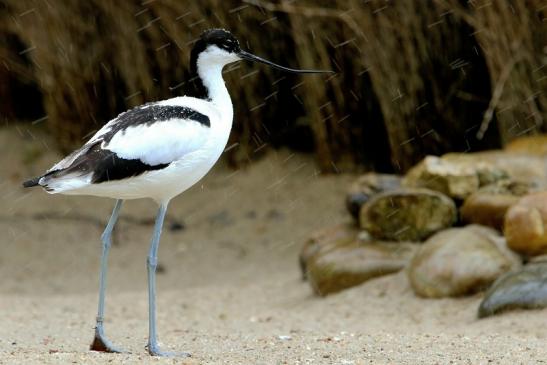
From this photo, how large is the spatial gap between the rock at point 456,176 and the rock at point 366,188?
332mm

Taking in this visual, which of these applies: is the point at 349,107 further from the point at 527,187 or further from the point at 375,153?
the point at 527,187

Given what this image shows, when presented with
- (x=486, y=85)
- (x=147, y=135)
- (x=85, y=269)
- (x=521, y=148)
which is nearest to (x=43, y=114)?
(x=85, y=269)

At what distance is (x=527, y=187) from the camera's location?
727 centimetres

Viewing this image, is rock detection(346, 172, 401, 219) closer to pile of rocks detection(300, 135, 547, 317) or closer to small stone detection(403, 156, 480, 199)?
pile of rocks detection(300, 135, 547, 317)

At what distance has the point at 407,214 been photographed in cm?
742

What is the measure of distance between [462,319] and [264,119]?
3.89 metres

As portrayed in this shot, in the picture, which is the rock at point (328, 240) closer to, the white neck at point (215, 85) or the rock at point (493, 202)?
the rock at point (493, 202)

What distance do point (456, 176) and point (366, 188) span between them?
720 millimetres

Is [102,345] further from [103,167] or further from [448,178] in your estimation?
[448,178]

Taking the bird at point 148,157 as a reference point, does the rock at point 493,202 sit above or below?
below

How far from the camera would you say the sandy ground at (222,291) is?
544 centimetres

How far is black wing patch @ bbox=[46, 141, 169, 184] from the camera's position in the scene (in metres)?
4.86

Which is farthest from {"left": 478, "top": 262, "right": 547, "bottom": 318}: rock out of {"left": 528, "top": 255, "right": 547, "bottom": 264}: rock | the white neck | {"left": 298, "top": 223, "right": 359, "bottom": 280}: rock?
the white neck

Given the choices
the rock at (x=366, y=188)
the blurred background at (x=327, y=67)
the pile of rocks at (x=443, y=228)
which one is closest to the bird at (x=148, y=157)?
the pile of rocks at (x=443, y=228)
